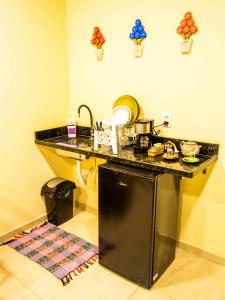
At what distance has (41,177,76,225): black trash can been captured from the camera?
271cm

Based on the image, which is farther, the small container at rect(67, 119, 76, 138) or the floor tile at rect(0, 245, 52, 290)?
the small container at rect(67, 119, 76, 138)

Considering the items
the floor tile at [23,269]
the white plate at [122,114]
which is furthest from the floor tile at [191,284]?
the white plate at [122,114]

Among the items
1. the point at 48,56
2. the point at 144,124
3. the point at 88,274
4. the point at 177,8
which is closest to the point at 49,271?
the point at 88,274

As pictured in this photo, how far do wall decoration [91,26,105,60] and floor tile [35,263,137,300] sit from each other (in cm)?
194

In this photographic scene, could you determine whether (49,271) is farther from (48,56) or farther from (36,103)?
(48,56)

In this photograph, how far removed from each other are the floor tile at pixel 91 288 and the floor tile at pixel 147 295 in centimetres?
4

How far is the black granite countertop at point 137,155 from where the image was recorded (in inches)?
69.8

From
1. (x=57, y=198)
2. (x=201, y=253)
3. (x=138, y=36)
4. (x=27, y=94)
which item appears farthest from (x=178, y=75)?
(x=57, y=198)

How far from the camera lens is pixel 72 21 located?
272 centimetres

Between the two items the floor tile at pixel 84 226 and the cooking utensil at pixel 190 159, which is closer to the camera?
the cooking utensil at pixel 190 159

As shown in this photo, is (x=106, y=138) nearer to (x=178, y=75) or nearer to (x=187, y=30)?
(x=178, y=75)

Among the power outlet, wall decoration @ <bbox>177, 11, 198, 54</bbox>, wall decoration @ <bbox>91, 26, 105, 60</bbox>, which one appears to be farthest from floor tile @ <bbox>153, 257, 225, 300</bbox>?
wall decoration @ <bbox>91, 26, 105, 60</bbox>

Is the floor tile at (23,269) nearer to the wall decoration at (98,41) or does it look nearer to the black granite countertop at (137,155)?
the black granite countertop at (137,155)

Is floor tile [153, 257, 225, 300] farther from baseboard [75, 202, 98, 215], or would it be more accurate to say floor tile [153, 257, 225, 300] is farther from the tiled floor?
baseboard [75, 202, 98, 215]
